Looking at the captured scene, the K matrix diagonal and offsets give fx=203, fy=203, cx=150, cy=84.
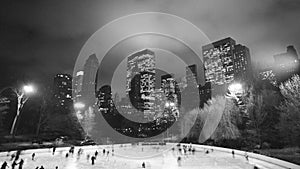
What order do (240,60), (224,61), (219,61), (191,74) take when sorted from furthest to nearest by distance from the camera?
(219,61) → (191,74) → (224,61) → (240,60)

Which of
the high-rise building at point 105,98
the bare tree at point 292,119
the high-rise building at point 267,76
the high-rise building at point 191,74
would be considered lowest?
the bare tree at point 292,119

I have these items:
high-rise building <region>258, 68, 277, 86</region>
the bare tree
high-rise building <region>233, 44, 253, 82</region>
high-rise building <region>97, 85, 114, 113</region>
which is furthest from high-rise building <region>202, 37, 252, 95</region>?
the bare tree

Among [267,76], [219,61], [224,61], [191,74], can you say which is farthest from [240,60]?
[267,76]

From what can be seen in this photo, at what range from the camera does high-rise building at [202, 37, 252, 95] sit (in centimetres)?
14725

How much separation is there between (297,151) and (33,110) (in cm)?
4109

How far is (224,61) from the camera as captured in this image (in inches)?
6368

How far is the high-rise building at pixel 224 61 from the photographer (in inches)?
5797

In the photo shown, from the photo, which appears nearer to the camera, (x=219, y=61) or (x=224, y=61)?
(x=224, y=61)

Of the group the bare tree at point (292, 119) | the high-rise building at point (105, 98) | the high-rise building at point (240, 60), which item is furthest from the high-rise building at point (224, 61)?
the bare tree at point (292, 119)

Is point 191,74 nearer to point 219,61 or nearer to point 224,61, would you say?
point 224,61

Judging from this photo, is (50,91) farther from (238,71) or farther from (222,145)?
(238,71)

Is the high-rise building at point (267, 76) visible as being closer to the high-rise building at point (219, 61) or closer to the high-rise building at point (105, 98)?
the high-rise building at point (105, 98)

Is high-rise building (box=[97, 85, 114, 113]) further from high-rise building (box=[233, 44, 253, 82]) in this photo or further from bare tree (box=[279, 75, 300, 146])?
bare tree (box=[279, 75, 300, 146])

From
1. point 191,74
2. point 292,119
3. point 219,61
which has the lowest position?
point 292,119
